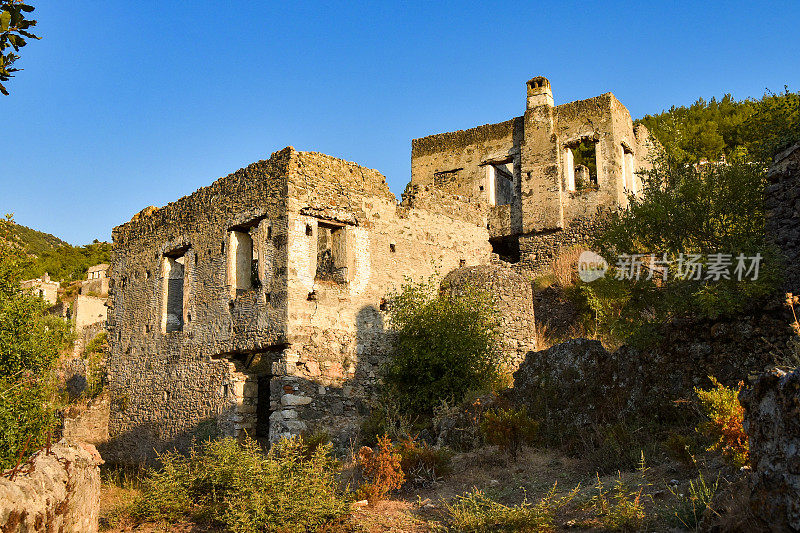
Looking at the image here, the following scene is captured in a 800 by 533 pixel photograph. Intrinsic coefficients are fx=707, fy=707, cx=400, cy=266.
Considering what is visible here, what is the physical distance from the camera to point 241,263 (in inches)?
621

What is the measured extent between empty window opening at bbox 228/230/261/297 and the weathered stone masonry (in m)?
0.03

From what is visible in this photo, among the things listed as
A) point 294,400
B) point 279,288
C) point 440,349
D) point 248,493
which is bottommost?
point 248,493

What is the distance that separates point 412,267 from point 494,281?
1.88 m

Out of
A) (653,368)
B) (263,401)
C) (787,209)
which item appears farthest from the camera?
(263,401)

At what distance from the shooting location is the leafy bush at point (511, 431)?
32.8ft

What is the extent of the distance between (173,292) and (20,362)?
530 cm

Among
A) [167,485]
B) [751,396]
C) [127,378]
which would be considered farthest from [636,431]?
[127,378]

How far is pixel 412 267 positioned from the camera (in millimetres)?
16125

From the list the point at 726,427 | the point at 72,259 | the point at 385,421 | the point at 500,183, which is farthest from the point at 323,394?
the point at 72,259

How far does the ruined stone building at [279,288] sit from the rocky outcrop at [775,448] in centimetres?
931

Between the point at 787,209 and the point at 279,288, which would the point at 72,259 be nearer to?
the point at 279,288

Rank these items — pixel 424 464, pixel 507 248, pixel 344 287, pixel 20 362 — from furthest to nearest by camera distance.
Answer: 1. pixel 507 248
2. pixel 344 287
3. pixel 20 362
4. pixel 424 464

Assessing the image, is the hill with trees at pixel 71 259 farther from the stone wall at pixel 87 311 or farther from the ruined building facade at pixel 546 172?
the ruined building facade at pixel 546 172

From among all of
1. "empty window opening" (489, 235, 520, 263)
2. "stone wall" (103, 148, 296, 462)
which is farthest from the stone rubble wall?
"stone wall" (103, 148, 296, 462)
